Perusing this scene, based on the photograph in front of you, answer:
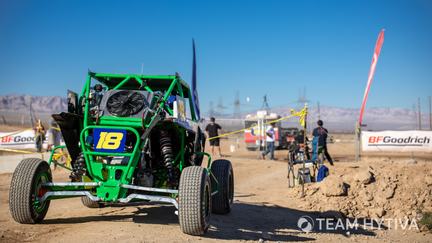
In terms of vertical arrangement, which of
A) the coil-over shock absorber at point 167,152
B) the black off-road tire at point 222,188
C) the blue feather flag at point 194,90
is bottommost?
the black off-road tire at point 222,188

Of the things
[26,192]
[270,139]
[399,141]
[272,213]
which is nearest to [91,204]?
[26,192]

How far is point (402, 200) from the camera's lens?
1046 cm

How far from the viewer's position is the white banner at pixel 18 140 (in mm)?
A: 18344

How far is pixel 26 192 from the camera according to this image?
5969 mm

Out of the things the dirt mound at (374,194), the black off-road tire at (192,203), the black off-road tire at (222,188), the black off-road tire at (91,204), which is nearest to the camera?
the black off-road tire at (192,203)

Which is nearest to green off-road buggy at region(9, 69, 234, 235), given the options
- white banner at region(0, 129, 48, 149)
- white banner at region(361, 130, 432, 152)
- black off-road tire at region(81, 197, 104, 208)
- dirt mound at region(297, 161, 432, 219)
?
black off-road tire at region(81, 197, 104, 208)

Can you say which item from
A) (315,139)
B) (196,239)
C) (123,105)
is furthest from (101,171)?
(315,139)

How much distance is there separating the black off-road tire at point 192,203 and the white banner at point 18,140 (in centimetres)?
1455

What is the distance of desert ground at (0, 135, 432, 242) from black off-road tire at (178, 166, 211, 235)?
165mm

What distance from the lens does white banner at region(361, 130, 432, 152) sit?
20.9 m

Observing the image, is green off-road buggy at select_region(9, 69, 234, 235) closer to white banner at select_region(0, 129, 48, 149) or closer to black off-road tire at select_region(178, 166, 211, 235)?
black off-road tire at select_region(178, 166, 211, 235)

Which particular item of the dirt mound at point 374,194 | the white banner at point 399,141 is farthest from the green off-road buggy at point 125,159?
the white banner at point 399,141

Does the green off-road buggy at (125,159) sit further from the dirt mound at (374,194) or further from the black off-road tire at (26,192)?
the dirt mound at (374,194)

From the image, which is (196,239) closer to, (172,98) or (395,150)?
(172,98)
